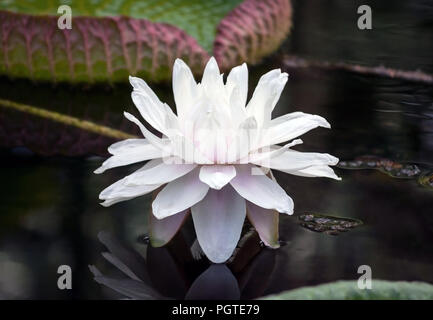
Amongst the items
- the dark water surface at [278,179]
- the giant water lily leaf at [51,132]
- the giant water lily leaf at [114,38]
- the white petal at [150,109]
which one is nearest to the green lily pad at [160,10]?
the giant water lily leaf at [114,38]

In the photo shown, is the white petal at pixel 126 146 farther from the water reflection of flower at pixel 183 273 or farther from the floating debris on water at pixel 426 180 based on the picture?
the floating debris on water at pixel 426 180

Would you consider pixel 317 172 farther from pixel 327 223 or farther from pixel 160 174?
pixel 160 174

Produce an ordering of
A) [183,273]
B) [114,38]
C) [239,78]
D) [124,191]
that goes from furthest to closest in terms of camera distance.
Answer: [114,38] → [239,78] → [124,191] → [183,273]

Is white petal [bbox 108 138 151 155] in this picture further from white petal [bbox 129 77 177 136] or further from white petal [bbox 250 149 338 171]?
white petal [bbox 250 149 338 171]

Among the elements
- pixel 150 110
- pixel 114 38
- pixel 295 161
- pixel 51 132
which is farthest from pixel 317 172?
pixel 114 38

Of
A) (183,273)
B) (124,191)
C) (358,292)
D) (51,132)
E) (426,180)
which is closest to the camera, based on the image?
(358,292)

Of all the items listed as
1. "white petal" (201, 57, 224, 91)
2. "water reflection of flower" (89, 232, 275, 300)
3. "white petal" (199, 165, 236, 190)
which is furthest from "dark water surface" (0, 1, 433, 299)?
"white petal" (201, 57, 224, 91)
